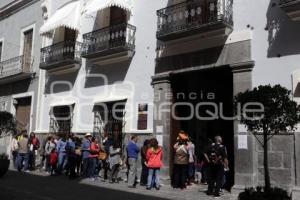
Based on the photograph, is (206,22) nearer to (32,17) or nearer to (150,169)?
(150,169)

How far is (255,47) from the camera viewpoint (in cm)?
1075

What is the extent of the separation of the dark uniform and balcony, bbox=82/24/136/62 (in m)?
4.89

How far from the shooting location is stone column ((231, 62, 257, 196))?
10.3m

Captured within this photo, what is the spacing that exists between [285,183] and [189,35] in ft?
15.4

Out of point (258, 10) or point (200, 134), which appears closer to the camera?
point (258, 10)

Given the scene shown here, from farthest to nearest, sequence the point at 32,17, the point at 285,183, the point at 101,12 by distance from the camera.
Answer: the point at 32,17, the point at 101,12, the point at 285,183

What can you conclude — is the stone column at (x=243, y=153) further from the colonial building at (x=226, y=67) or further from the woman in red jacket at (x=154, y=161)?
the woman in red jacket at (x=154, y=161)

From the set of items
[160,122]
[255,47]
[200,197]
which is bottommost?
[200,197]

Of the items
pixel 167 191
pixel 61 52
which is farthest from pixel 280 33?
pixel 61 52

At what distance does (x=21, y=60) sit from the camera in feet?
64.0

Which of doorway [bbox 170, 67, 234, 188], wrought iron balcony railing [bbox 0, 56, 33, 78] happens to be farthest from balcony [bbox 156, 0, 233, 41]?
wrought iron balcony railing [bbox 0, 56, 33, 78]

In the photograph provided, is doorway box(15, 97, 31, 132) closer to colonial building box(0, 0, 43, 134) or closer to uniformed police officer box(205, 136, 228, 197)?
colonial building box(0, 0, 43, 134)

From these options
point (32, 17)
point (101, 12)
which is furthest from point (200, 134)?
point (32, 17)

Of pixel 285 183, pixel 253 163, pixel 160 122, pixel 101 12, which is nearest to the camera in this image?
pixel 285 183
